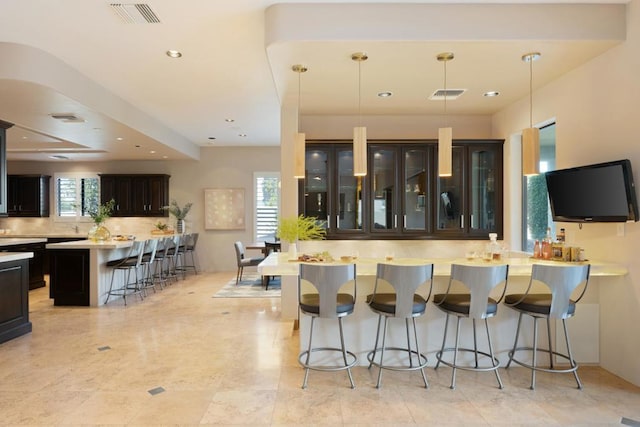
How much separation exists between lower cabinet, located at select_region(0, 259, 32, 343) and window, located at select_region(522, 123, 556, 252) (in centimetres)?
621

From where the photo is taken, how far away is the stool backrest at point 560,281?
314 cm

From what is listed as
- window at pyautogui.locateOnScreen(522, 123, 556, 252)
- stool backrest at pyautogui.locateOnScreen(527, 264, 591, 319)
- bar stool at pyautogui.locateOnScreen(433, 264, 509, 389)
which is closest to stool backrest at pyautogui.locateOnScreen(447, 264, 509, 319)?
bar stool at pyautogui.locateOnScreen(433, 264, 509, 389)

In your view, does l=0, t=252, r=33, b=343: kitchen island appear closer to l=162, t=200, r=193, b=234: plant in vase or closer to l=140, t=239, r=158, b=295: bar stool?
l=140, t=239, r=158, b=295: bar stool

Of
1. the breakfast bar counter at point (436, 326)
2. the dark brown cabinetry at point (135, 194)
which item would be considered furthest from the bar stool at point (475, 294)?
the dark brown cabinetry at point (135, 194)

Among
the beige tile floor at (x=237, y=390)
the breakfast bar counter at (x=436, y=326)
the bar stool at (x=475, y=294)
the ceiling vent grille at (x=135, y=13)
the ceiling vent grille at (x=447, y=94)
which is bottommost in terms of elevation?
the beige tile floor at (x=237, y=390)

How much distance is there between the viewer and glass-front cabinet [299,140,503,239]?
5383 mm

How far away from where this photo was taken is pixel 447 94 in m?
4.73

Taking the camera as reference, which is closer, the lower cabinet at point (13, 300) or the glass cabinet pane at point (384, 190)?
the lower cabinet at point (13, 300)

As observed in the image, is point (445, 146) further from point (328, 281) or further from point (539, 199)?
point (539, 199)

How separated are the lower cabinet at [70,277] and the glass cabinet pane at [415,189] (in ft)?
16.2

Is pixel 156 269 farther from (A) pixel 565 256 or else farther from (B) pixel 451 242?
(A) pixel 565 256

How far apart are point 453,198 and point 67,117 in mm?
5321

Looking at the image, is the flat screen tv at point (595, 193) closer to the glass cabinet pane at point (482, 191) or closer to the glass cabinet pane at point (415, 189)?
→ the glass cabinet pane at point (482, 191)

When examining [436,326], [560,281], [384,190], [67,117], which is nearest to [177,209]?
[67,117]
